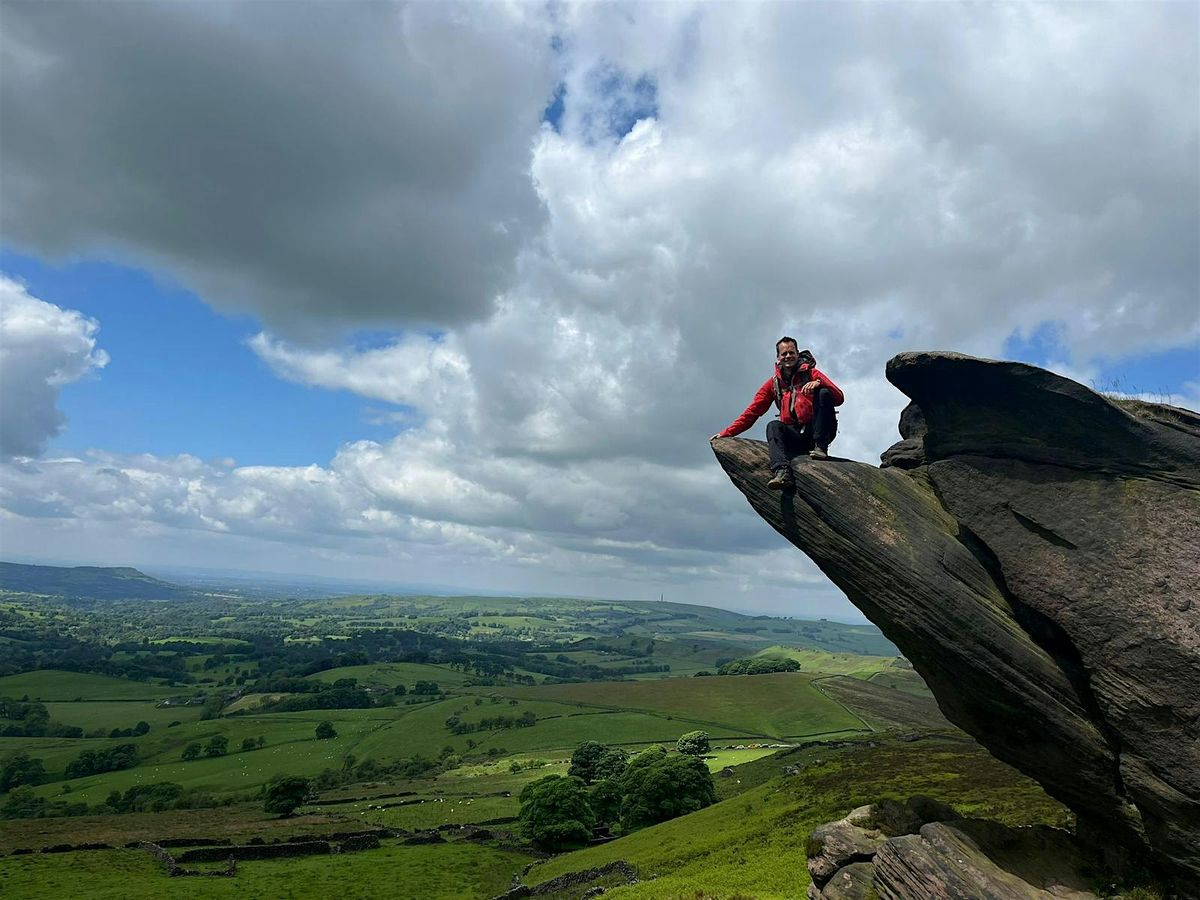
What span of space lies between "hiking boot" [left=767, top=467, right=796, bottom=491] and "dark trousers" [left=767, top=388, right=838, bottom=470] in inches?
7.4

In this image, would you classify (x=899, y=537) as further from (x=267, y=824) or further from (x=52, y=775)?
(x=52, y=775)

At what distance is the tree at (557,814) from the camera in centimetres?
8012

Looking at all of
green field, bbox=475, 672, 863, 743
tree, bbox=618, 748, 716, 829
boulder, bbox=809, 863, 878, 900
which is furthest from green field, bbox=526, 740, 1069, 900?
green field, bbox=475, 672, 863, 743

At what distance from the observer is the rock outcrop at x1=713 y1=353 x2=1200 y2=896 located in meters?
16.0

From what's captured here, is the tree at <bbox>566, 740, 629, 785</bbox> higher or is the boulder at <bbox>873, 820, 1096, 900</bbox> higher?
the boulder at <bbox>873, 820, 1096, 900</bbox>

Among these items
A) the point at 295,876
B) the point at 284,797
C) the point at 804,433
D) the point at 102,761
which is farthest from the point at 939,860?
the point at 102,761

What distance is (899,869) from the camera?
17.5 meters

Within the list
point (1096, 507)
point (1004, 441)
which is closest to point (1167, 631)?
point (1096, 507)

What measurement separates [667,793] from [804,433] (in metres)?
76.5

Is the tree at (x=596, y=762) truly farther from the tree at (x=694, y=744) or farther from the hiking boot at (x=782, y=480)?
the hiking boot at (x=782, y=480)

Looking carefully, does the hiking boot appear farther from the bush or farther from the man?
the bush

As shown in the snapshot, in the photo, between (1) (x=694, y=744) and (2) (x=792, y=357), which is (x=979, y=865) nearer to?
(2) (x=792, y=357)

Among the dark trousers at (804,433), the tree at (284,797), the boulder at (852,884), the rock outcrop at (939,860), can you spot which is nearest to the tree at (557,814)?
the tree at (284,797)

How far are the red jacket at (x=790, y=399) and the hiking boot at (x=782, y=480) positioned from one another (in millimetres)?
1685
